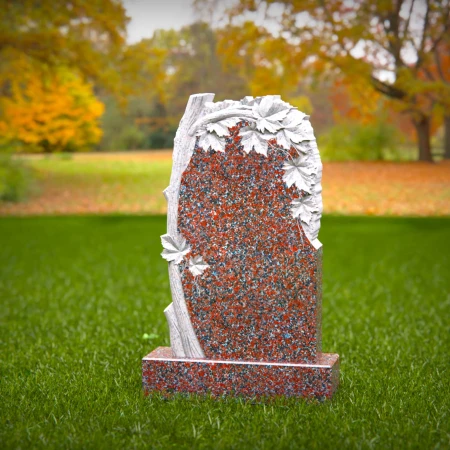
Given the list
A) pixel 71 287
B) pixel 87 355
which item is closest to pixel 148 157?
pixel 71 287

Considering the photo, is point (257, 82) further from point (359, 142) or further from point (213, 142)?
point (213, 142)

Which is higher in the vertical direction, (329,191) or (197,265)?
(197,265)

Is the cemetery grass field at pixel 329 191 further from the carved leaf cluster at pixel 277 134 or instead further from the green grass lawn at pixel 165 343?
the carved leaf cluster at pixel 277 134

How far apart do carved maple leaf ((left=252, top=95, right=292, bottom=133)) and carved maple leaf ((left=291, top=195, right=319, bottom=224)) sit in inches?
17.9

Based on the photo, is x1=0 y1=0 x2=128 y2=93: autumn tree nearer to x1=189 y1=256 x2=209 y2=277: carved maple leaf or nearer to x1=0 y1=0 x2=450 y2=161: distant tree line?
x1=0 y1=0 x2=450 y2=161: distant tree line

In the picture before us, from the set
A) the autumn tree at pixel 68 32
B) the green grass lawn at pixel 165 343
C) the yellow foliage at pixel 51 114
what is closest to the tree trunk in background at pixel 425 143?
the autumn tree at pixel 68 32

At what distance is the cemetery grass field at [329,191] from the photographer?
1745 cm

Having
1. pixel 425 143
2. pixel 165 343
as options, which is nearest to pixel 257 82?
pixel 425 143

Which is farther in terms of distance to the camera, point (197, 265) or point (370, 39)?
point (370, 39)

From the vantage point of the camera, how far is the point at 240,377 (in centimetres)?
434

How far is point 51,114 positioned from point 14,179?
229 inches

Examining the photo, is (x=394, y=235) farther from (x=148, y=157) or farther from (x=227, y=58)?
(x=148, y=157)

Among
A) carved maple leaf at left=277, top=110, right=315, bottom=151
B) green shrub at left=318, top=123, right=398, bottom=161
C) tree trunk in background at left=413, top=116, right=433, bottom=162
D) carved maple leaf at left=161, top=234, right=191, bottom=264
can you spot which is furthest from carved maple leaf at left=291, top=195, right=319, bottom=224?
green shrub at left=318, top=123, right=398, bottom=161

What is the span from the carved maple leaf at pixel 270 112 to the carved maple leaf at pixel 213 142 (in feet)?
0.81
